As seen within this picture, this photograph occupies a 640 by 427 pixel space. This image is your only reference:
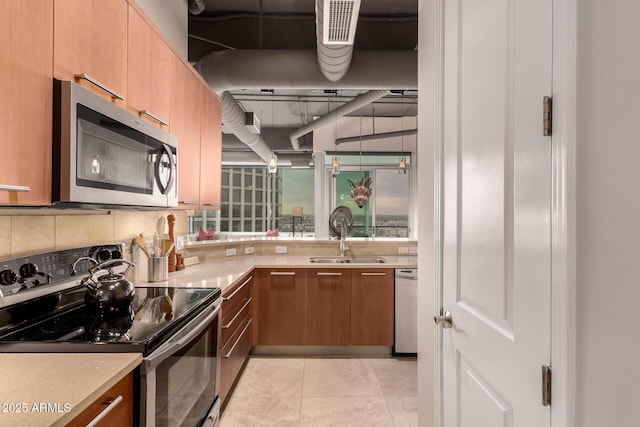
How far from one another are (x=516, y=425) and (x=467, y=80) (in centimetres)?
108

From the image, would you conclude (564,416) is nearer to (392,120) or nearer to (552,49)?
(552,49)

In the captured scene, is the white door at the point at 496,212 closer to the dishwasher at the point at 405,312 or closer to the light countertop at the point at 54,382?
the light countertop at the point at 54,382

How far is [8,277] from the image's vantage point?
1341 millimetres

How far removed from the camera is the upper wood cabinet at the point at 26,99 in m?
1.05

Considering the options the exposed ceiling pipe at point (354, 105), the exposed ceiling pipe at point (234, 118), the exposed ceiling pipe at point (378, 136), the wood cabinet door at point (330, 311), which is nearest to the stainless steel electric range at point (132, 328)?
the wood cabinet door at point (330, 311)

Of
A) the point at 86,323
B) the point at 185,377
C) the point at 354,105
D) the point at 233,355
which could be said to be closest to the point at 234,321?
the point at 233,355

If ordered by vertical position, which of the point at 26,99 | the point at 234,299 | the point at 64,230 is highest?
the point at 26,99

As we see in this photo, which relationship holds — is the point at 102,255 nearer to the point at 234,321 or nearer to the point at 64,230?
the point at 64,230

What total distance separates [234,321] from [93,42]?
186cm

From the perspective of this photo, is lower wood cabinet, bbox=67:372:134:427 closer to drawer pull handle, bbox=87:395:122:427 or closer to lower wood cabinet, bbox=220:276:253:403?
drawer pull handle, bbox=87:395:122:427

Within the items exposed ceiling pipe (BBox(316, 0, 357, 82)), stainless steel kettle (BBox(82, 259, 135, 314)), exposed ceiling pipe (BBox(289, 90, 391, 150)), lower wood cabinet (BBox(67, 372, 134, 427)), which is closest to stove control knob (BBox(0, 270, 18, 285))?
stainless steel kettle (BBox(82, 259, 135, 314))

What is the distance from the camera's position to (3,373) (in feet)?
3.30

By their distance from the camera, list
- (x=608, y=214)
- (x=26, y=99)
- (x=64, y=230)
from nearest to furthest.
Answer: (x=608, y=214), (x=26, y=99), (x=64, y=230)

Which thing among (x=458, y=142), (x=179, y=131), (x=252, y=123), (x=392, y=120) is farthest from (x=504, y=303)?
(x=392, y=120)
